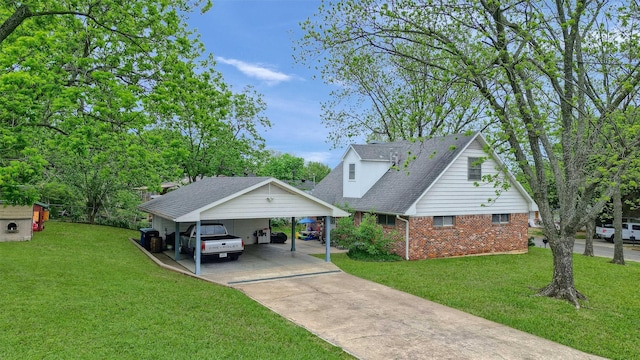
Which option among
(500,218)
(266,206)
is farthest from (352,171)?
(266,206)

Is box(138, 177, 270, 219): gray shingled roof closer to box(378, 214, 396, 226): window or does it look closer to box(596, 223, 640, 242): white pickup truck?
box(378, 214, 396, 226): window

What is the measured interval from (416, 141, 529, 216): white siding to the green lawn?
7.76ft

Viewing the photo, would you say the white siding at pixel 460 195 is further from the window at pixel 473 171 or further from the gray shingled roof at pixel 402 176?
the gray shingled roof at pixel 402 176

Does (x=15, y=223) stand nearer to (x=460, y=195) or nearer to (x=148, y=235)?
(x=148, y=235)

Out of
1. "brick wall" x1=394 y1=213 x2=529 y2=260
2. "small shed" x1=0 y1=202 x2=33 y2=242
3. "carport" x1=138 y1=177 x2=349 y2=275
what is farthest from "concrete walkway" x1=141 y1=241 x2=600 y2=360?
"small shed" x1=0 y1=202 x2=33 y2=242

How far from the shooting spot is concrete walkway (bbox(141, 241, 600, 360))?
7.55m

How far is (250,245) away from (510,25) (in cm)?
1658

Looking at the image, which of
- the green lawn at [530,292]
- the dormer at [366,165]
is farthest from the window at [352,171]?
the green lawn at [530,292]

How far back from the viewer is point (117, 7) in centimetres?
1116

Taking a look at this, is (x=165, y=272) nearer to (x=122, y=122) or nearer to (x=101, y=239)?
(x=122, y=122)

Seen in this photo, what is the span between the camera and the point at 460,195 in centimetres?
1936

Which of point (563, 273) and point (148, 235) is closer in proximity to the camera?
point (563, 273)

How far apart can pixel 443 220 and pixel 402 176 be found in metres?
3.53

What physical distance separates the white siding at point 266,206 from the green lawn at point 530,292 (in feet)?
9.51
